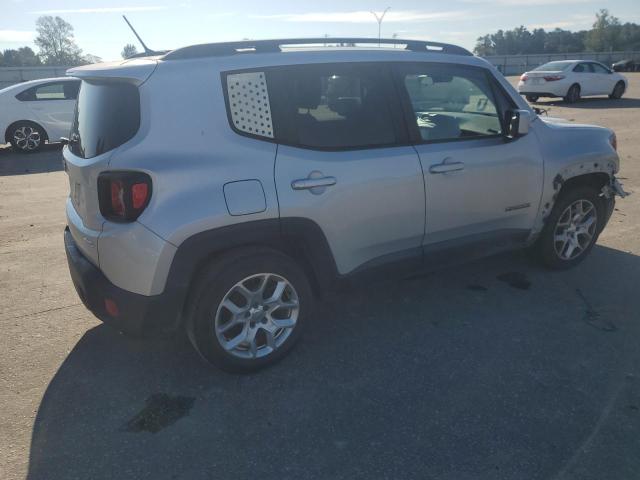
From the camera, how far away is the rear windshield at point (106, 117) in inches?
109

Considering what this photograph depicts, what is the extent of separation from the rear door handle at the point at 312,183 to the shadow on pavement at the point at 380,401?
1.11m

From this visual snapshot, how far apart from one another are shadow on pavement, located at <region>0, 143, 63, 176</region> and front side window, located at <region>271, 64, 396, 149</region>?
26.0 ft

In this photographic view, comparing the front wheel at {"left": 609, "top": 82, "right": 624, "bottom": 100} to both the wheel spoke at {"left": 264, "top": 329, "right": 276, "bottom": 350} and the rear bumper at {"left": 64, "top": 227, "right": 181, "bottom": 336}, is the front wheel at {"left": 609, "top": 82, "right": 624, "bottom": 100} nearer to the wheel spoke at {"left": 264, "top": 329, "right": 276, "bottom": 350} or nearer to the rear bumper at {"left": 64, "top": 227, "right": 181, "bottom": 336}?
the wheel spoke at {"left": 264, "top": 329, "right": 276, "bottom": 350}

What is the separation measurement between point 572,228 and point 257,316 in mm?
2976

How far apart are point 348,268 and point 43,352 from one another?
2.05 m

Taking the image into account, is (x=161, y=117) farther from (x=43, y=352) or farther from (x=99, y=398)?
→ (x=43, y=352)

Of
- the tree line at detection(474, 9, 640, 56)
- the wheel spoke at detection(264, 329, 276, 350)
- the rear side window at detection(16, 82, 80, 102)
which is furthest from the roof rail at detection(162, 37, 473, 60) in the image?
the tree line at detection(474, 9, 640, 56)

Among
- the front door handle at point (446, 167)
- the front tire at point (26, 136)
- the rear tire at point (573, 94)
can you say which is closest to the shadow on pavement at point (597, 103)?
the rear tire at point (573, 94)

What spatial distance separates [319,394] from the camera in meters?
2.97

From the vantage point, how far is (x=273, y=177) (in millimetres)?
2926

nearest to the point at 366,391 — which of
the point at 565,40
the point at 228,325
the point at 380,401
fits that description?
the point at 380,401

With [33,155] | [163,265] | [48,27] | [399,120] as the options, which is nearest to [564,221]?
[399,120]

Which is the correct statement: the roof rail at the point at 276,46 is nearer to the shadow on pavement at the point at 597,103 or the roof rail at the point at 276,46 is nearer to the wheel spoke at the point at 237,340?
the wheel spoke at the point at 237,340

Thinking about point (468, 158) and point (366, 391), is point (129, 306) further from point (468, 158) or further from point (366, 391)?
point (468, 158)
